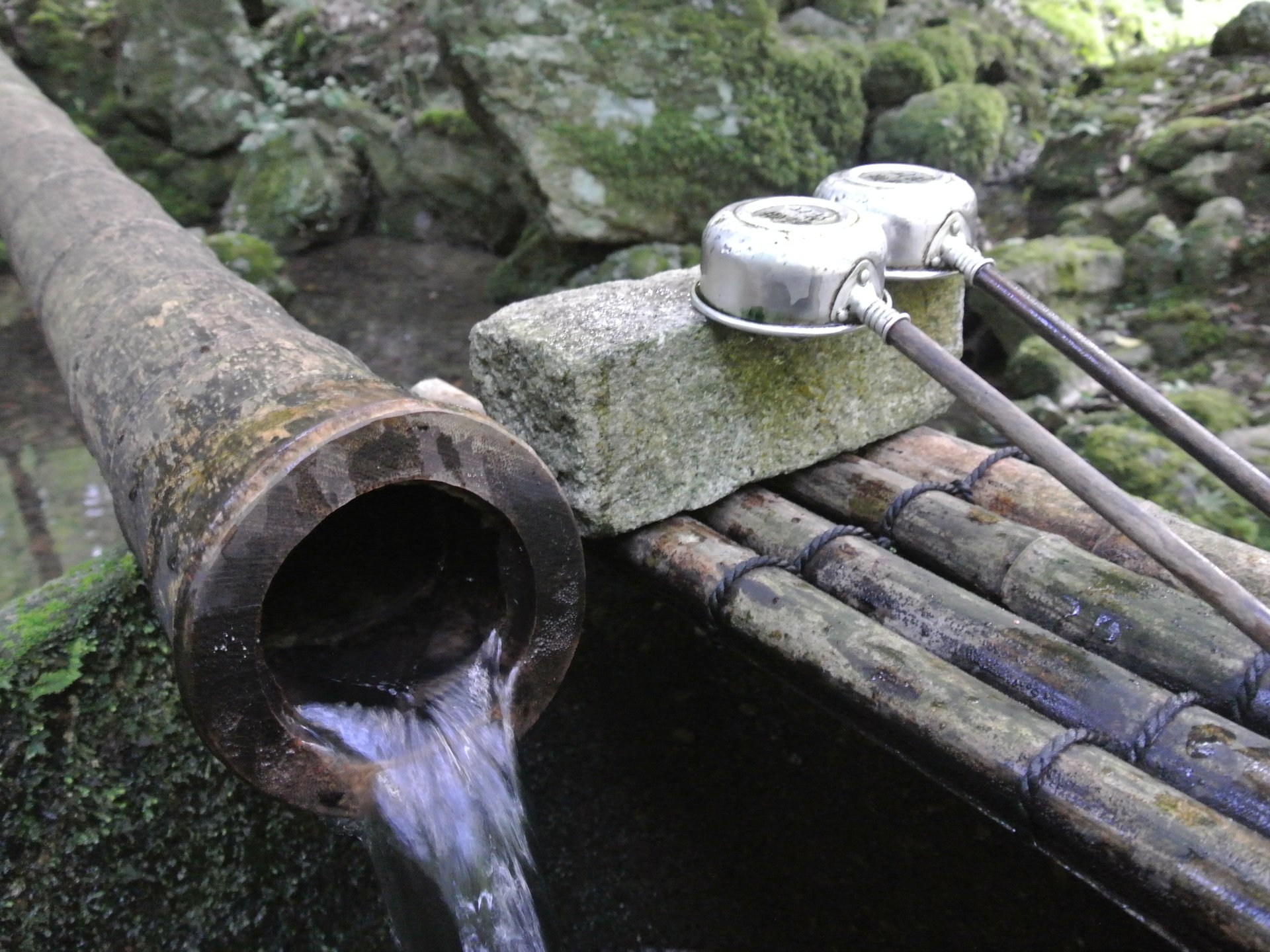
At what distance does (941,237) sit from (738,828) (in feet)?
6.17

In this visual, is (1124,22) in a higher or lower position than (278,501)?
lower

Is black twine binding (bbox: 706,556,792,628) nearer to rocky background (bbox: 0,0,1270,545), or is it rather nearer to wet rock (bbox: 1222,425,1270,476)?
rocky background (bbox: 0,0,1270,545)

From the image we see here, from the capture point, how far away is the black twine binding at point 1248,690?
5.32 ft

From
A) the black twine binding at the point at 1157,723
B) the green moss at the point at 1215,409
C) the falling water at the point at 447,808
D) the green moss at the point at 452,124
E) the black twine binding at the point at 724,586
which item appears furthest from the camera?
the green moss at the point at 452,124

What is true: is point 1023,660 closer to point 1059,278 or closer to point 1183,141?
point 1059,278

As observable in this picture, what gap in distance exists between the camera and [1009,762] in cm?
150

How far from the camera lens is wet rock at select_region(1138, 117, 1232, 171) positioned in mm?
5637

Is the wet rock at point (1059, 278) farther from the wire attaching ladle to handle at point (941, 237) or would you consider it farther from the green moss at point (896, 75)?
the wire attaching ladle to handle at point (941, 237)

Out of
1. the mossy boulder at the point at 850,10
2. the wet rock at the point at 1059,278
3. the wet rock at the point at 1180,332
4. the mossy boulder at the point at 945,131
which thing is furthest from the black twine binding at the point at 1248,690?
the mossy boulder at the point at 850,10

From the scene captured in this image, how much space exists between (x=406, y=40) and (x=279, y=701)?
8.24 meters

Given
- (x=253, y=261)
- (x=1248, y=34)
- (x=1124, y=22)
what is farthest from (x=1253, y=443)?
(x=1124, y=22)

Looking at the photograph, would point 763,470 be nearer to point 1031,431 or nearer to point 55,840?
point 1031,431

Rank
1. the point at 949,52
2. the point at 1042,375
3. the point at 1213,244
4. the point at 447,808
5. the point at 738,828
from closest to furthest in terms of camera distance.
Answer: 1. the point at 447,808
2. the point at 738,828
3. the point at 1042,375
4. the point at 1213,244
5. the point at 949,52

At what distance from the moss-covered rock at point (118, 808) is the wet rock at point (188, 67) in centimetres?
710
